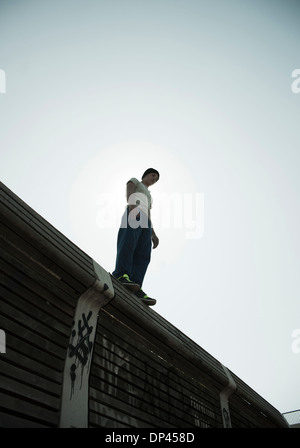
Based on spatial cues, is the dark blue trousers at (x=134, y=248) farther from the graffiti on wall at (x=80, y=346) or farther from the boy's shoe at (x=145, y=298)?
the graffiti on wall at (x=80, y=346)

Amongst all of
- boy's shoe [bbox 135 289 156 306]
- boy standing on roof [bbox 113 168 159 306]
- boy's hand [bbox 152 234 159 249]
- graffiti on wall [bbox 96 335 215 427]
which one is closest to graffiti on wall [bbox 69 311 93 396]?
graffiti on wall [bbox 96 335 215 427]

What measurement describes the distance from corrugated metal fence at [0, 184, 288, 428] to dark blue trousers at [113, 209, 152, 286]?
907mm

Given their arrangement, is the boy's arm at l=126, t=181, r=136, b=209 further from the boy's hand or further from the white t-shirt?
the boy's hand

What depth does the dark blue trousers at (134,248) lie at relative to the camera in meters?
4.93

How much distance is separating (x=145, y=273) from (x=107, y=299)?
1.98m

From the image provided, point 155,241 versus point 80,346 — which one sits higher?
point 155,241

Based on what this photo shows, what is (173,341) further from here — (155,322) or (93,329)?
(93,329)

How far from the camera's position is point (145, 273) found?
17.4 ft

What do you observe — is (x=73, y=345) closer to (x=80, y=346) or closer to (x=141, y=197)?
(x=80, y=346)

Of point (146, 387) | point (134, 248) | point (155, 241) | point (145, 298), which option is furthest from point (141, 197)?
point (146, 387)

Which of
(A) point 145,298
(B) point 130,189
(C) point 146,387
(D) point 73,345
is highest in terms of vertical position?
(B) point 130,189

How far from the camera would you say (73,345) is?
287 cm

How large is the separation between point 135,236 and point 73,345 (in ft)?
8.13

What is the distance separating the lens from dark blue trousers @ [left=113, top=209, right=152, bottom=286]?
493cm
